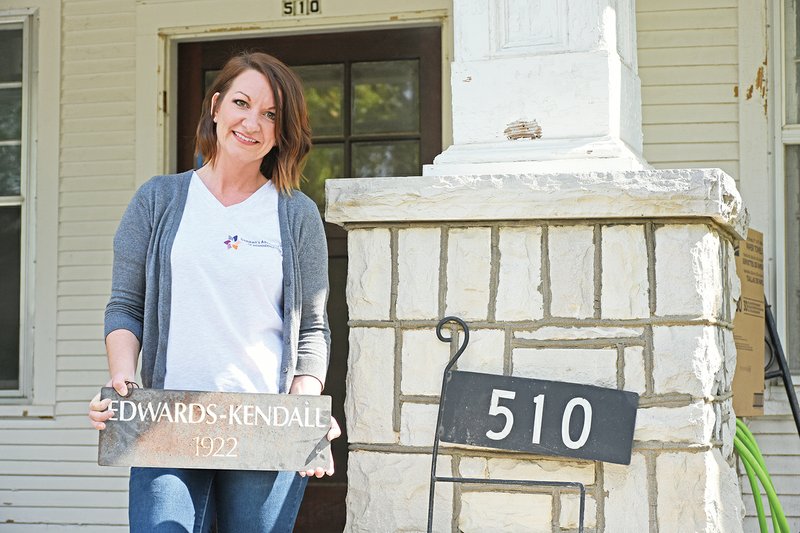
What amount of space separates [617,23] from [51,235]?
9.82 feet

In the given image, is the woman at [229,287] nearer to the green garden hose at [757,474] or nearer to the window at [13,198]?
the green garden hose at [757,474]

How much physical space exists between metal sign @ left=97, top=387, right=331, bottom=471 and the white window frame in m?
2.92

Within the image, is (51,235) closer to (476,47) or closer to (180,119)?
(180,119)

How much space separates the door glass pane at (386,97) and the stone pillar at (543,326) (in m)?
1.93

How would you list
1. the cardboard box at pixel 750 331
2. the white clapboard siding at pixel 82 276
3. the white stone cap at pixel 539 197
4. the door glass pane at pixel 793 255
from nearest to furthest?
the white stone cap at pixel 539 197, the cardboard box at pixel 750 331, the door glass pane at pixel 793 255, the white clapboard siding at pixel 82 276

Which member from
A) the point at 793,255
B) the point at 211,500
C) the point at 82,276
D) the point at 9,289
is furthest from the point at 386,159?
the point at 211,500

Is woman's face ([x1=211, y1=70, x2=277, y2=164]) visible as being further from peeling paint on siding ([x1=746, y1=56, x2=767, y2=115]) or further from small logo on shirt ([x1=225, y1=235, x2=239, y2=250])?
peeling paint on siding ([x1=746, y1=56, x2=767, y2=115])

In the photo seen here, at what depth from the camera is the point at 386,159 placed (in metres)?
4.69

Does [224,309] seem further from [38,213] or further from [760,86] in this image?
[38,213]

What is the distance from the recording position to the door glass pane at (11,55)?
5008 millimetres

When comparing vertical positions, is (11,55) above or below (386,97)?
above

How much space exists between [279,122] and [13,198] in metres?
3.07

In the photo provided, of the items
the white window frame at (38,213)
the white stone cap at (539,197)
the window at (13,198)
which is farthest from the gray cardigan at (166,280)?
the window at (13,198)

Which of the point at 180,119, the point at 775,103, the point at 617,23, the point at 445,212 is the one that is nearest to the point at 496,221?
the point at 445,212
